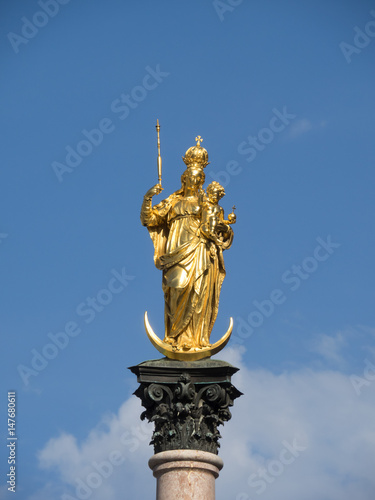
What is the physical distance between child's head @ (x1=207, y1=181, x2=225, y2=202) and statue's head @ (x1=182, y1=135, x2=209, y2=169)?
80 cm

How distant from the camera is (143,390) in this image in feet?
80.2

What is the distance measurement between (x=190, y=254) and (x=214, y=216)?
3.84ft

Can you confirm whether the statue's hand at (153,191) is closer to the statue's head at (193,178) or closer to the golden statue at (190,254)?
the golden statue at (190,254)

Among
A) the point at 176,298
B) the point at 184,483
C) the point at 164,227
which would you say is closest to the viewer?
the point at 184,483

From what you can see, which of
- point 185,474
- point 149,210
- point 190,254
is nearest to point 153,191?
point 149,210

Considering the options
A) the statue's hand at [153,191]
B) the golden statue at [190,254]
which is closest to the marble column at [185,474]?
the golden statue at [190,254]

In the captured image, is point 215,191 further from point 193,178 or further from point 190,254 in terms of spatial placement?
point 190,254

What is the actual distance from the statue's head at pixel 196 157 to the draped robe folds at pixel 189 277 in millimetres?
1107

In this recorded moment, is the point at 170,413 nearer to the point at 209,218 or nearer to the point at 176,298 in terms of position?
the point at 176,298

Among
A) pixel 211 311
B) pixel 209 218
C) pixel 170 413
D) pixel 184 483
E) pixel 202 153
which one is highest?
pixel 202 153

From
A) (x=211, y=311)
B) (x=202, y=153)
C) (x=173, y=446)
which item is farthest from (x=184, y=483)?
(x=202, y=153)

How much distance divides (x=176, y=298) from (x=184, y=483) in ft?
14.8

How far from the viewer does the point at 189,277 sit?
84.1 ft

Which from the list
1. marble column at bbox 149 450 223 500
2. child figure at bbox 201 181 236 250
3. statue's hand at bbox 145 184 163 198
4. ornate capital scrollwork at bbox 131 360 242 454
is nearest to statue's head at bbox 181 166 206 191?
child figure at bbox 201 181 236 250
